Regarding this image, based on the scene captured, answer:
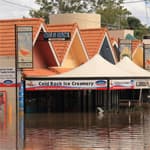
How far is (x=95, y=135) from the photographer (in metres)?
28.4

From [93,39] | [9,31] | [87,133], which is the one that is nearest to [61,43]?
[93,39]

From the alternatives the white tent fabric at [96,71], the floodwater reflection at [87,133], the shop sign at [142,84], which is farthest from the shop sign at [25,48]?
the shop sign at [142,84]

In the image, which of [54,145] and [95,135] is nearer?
[54,145]

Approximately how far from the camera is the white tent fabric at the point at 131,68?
166 feet

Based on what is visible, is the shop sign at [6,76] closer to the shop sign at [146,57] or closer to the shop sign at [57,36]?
the shop sign at [57,36]

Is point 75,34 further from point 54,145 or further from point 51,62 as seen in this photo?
point 54,145

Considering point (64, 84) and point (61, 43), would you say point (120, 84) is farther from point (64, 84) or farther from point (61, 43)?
point (61, 43)

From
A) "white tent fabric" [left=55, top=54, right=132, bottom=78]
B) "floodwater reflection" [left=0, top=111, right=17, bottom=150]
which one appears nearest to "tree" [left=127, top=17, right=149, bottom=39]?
"white tent fabric" [left=55, top=54, right=132, bottom=78]

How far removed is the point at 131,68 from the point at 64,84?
424 inches

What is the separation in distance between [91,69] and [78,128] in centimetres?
1373

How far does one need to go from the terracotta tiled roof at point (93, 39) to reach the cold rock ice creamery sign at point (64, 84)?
38.3ft

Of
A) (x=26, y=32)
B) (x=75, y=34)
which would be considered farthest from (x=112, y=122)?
(x=75, y=34)

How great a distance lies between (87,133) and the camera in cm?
2941

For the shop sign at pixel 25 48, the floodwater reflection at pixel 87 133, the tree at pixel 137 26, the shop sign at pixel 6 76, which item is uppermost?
the tree at pixel 137 26
